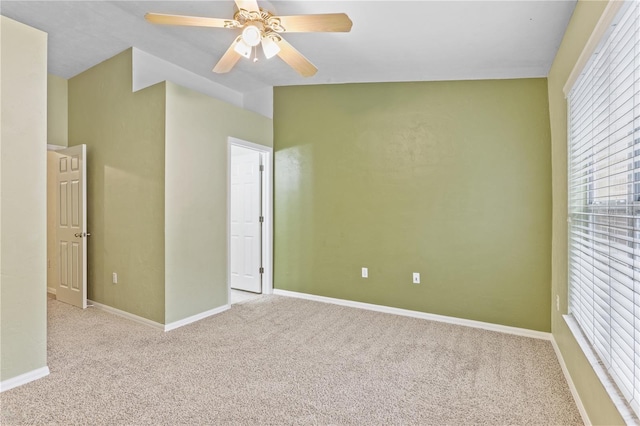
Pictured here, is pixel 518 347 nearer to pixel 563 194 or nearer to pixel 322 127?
pixel 563 194

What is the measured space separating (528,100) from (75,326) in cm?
499

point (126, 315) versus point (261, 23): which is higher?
point (261, 23)

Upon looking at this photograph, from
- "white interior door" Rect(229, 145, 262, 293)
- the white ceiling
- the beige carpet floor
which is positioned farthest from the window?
"white interior door" Rect(229, 145, 262, 293)

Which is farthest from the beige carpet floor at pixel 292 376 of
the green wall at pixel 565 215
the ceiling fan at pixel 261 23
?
the ceiling fan at pixel 261 23

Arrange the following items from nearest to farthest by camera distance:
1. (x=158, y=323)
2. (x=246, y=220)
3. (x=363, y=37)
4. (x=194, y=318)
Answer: (x=363, y=37) → (x=158, y=323) → (x=194, y=318) → (x=246, y=220)

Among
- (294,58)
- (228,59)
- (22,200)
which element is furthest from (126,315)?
(294,58)

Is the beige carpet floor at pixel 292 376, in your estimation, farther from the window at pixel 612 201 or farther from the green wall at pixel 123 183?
the window at pixel 612 201

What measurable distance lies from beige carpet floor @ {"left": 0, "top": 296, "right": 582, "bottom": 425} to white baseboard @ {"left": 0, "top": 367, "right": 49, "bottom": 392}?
2.4 inches

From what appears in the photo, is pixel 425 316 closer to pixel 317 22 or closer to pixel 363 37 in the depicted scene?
pixel 363 37

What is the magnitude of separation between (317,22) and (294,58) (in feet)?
1.68

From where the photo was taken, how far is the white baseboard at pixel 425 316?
325cm

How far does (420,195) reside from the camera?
3748 millimetres

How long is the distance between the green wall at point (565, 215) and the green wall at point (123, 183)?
3344 millimetres

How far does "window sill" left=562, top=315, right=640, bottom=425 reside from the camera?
4.26ft
